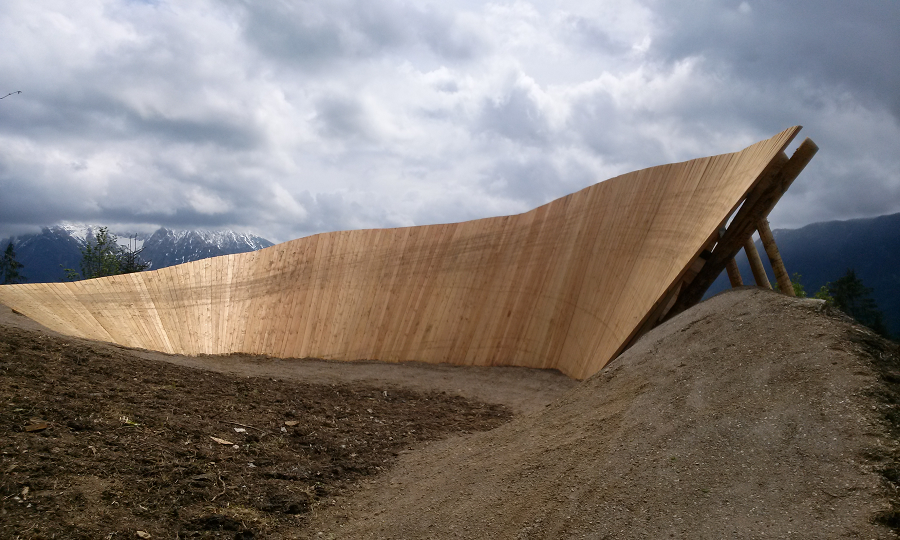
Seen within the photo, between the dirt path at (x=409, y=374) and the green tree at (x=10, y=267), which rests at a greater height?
the green tree at (x=10, y=267)

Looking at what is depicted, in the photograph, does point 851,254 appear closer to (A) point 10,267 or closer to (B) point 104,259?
(B) point 104,259

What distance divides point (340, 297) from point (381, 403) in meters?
3.14

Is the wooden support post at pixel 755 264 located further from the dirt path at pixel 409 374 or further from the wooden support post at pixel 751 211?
the dirt path at pixel 409 374

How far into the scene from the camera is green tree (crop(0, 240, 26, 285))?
2852cm

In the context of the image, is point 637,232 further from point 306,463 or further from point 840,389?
point 306,463

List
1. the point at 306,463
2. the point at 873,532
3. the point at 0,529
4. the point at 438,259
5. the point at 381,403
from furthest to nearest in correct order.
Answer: the point at 438,259, the point at 381,403, the point at 306,463, the point at 0,529, the point at 873,532

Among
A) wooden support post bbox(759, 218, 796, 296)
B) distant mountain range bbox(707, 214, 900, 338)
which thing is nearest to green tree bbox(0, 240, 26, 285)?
wooden support post bbox(759, 218, 796, 296)

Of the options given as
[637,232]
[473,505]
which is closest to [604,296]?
[637,232]

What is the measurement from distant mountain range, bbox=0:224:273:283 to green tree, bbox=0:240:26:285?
76666 mm

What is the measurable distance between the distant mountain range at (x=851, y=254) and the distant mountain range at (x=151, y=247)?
308ft

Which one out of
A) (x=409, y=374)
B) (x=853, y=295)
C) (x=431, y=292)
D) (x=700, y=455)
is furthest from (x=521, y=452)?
(x=853, y=295)

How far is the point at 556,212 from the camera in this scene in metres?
7.83

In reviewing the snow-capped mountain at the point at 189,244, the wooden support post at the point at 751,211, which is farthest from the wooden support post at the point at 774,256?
the snow-capped mountain at the point at 189,244

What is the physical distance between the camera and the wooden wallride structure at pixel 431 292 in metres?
6.18
